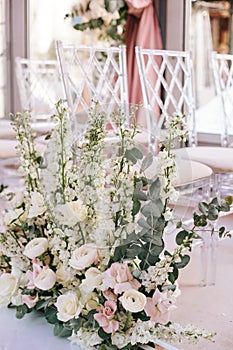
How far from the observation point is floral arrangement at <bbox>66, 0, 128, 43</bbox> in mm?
4504

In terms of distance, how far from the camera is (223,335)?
6.70 ft

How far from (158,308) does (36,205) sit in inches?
13.6

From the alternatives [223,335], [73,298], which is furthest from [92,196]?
[223,335]

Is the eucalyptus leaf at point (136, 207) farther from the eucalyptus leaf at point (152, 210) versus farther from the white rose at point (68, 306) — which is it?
the white rose at point (68, 306)

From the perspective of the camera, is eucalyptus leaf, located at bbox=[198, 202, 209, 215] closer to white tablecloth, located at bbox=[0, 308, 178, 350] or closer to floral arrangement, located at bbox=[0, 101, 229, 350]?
floral arrangement, located at bbox=[0, 101, 229, 350]

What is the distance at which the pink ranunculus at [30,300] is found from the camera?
4.31 feet

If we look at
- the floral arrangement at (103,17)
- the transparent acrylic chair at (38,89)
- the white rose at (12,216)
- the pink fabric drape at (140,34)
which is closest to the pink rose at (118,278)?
the white rose at (12,216)

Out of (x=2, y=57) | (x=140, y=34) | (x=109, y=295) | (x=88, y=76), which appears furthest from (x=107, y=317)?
(x=2, y=57)

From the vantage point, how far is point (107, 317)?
120cm

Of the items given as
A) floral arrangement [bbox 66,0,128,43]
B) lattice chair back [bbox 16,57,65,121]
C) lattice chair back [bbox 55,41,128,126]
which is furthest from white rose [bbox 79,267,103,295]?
floral arrangement [bbox 66,0,128,43]

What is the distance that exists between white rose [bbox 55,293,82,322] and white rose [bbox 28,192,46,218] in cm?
19

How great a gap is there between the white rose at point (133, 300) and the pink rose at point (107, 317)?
36 millimetres

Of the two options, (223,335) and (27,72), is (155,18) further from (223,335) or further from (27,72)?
(223,335)

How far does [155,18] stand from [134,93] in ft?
1.80
